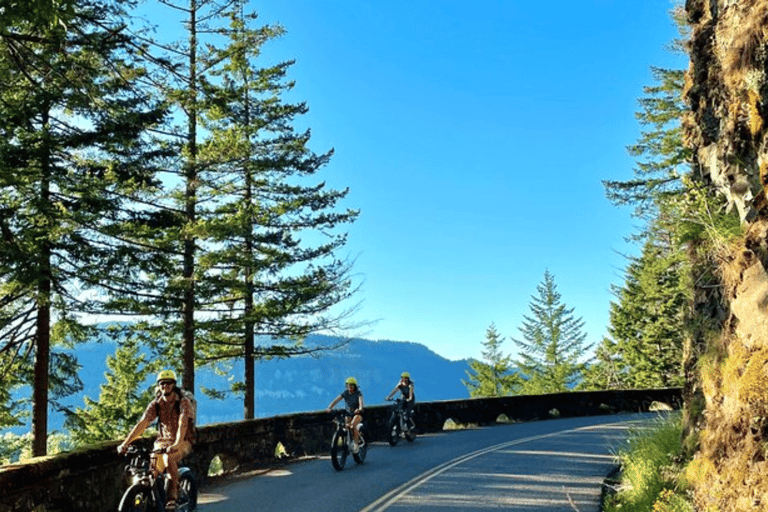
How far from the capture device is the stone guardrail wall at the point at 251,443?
8.84 m

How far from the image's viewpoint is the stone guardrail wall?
29.0 ft

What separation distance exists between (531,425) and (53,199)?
19.9m

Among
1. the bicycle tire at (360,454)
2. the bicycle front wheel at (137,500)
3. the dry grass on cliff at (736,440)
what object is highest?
the dry grass on cliff at (736,440)

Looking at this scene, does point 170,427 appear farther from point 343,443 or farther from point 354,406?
point 354,406

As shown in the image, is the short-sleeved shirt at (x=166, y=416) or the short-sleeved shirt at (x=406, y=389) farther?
the short-sleeved shirt at (x=406, y=389)

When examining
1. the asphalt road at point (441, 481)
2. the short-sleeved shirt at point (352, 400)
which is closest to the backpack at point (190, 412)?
the asphalt road at point (441, 481)

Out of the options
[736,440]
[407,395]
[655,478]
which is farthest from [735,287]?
[407,395]

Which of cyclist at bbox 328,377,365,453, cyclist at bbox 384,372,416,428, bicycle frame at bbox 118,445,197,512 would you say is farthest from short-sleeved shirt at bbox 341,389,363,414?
bicycle frame at bbox 118,445,197,512

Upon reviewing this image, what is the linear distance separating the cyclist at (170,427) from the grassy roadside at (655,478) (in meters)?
5.82

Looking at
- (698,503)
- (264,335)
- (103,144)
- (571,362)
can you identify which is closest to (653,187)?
(264,335)

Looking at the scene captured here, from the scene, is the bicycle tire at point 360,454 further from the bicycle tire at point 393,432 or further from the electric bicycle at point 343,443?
the bicycle tire at point 393,432

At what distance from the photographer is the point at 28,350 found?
19.5m

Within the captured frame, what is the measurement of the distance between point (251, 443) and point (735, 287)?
41.7 ft

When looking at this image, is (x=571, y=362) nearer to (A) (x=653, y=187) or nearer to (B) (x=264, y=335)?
(A) (x=653, y=187)
